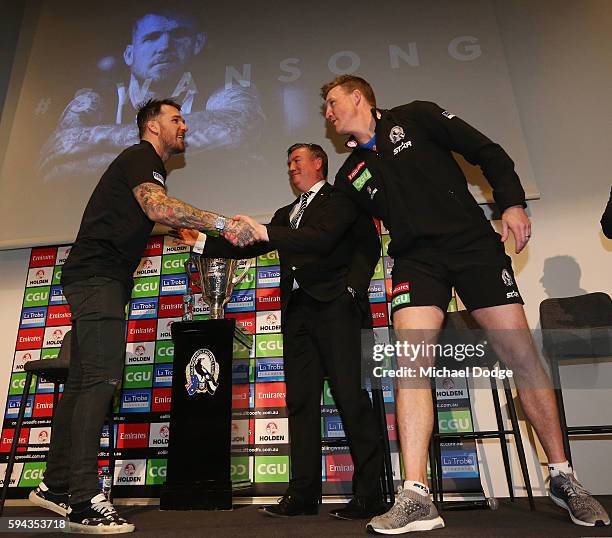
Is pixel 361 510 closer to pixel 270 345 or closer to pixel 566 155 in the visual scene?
pixel 270 345

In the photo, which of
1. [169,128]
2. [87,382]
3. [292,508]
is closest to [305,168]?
[169,128]

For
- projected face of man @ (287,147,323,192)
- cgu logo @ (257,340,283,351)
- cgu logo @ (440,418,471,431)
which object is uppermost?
projected face of man @ (287,147,323,192)

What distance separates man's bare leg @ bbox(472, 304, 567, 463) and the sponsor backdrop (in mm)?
1280

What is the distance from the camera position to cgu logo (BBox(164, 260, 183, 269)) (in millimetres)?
3545

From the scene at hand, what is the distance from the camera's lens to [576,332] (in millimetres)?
2430

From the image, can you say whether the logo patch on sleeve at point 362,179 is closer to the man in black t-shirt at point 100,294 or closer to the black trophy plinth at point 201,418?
the man in black t-shirt at point 100,294

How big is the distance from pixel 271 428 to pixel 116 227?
61.9 inches

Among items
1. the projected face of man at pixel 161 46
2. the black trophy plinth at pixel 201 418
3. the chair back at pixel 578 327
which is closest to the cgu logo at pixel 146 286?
the black trophy plinth at pixel 201 418

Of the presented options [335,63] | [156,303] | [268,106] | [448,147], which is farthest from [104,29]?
[448,147]

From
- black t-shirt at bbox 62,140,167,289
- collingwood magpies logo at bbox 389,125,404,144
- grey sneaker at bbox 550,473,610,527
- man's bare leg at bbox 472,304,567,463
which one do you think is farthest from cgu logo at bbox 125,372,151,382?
grey sneaker at bbox 550,473,610,527

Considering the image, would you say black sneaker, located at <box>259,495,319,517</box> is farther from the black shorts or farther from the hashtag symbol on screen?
the hashtag symbol on screen

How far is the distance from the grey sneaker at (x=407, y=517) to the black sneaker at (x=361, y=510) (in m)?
0.48

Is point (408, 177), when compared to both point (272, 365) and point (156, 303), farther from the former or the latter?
point (156, 303)

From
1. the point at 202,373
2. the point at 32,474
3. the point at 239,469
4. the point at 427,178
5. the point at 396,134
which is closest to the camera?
the point at 427,178
